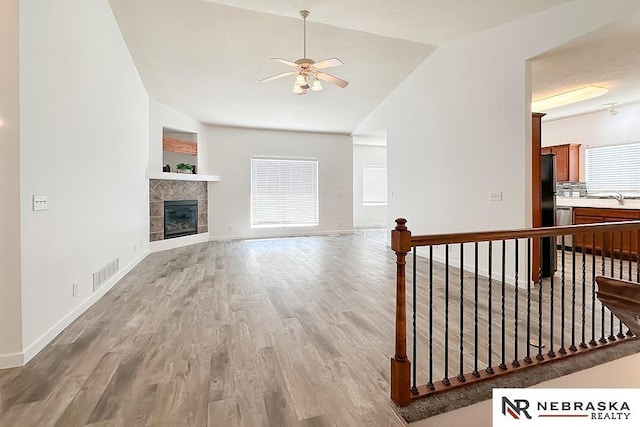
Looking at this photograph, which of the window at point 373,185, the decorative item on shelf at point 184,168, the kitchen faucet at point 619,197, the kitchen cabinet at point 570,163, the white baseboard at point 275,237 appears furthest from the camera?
the window at point 373,185

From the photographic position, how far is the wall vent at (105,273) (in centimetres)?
337

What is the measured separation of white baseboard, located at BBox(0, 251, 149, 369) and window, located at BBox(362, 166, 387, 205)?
8.38 meters

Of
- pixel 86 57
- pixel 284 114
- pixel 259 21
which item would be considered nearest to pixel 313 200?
pixel 284 114

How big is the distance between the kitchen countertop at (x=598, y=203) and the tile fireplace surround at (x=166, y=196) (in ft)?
25.8

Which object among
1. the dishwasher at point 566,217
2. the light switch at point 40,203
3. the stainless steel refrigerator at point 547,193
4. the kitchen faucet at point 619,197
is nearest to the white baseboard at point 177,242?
the light switch at point 40,203

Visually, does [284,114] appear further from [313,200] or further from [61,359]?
[61,359]

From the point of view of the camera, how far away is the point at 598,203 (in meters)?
5.49

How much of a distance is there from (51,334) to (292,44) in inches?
179

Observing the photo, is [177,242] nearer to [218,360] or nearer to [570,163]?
[218,360]

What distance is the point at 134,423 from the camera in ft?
5.06

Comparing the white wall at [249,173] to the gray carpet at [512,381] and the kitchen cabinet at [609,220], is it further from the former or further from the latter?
the gray carpet at [512,381]

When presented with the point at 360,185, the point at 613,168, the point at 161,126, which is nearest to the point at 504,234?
the point at 613,168

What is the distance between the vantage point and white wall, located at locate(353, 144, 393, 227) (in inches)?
426

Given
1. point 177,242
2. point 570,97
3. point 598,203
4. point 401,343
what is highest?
point 570,97
